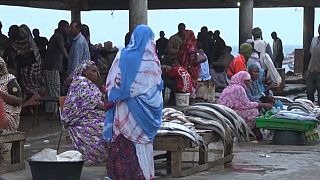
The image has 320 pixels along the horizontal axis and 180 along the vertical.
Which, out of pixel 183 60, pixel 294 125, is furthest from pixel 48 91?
pixel 294 125

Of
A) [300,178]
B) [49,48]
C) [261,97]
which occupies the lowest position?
[300,178]

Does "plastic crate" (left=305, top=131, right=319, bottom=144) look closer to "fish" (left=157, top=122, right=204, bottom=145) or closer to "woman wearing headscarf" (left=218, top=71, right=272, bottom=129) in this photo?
"woman wearing headscarf" (left=218, top=71, right=272, bottom=129)

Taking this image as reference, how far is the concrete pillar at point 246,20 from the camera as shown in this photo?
19984mm

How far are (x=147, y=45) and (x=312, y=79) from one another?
31.2 feet

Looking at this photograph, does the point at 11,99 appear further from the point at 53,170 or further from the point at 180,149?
the point at 180,149

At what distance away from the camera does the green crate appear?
11258mm

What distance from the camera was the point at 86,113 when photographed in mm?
8922

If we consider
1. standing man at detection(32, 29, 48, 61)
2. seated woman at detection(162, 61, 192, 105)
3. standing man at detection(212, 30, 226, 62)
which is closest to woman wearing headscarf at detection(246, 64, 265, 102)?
seated woman at detection(162, 61, 192, 105)

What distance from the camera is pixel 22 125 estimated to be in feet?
41.8

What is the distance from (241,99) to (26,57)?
4.27 m

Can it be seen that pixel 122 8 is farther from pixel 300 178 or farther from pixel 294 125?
pixel 300 178

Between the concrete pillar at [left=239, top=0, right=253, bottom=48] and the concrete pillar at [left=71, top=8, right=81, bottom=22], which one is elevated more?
the concrete pillar at [left=71, top=8, right=81, bottom=22]

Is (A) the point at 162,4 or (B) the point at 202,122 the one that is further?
(A) the point at 162,4

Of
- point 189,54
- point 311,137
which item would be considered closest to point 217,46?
point 189,54
